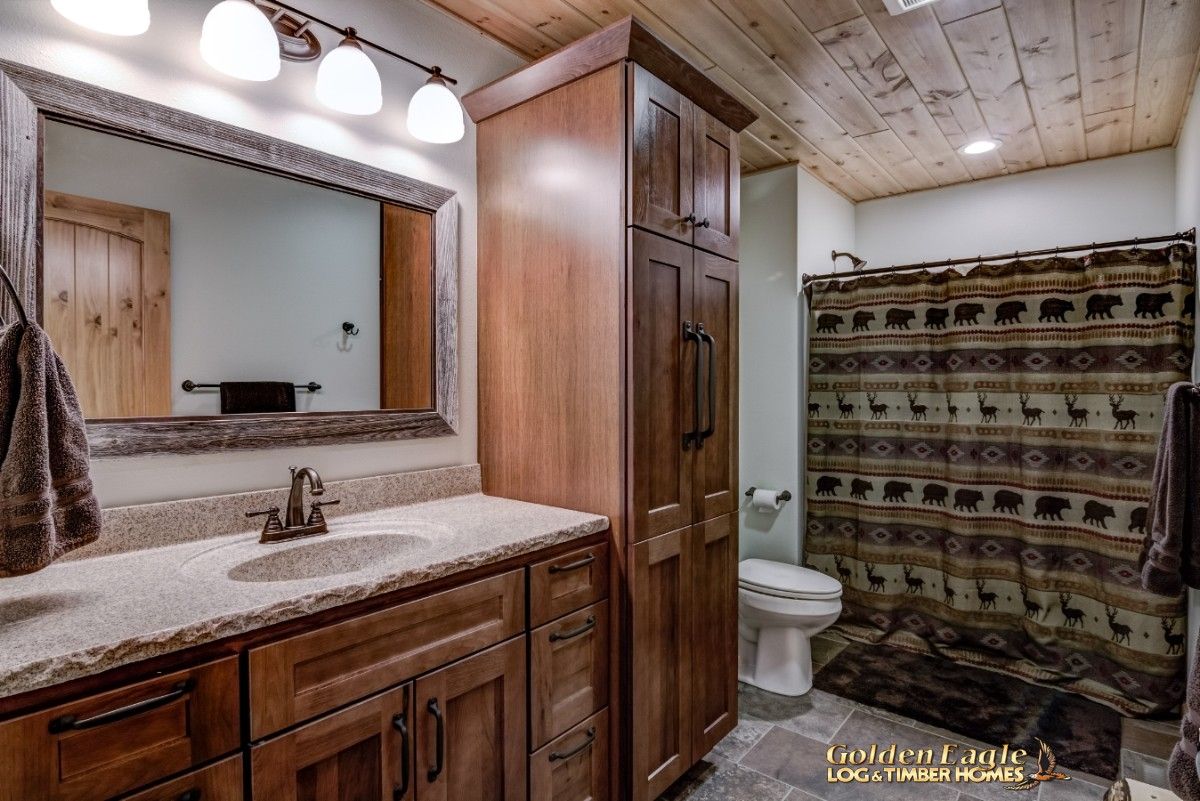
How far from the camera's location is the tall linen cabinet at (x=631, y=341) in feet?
5.44

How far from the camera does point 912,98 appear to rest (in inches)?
93.7

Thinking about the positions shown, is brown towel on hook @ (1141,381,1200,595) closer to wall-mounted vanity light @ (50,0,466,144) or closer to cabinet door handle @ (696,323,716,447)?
cabinet door handle @ (696,323,716,447)

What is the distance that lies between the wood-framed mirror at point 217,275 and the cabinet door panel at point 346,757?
75 cm

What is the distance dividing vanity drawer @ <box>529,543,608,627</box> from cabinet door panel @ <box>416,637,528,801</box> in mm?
100

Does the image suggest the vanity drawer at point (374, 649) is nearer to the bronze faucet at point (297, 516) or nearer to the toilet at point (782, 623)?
the bronze faucet at point (297, 516)

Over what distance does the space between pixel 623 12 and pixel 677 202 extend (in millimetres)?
646

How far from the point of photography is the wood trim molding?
1604 mm

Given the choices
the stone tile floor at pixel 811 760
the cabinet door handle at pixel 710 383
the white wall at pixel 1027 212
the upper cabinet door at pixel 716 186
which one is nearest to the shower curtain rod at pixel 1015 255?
the white wall at pixel 1027 212

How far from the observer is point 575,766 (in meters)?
1.56

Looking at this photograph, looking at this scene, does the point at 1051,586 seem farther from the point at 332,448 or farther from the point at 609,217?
the point at 332,448

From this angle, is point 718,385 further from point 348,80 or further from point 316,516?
point 348,80

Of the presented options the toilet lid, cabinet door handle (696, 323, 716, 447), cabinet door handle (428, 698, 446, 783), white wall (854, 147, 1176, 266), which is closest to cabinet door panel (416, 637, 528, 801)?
cabinet door handle (428, 698, 446, 783)

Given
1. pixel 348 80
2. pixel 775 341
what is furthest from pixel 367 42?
pixel 775 341

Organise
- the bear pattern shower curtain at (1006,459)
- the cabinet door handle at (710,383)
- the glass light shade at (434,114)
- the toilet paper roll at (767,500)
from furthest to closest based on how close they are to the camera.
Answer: the toilet paper roll at (767,500) → the bear pattern shower curtain at (1006,459) → the cabinet door handle at (710,383) → the glass light shade at (434,114)
